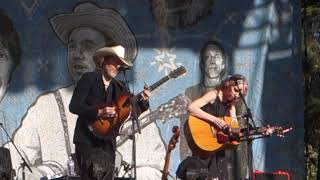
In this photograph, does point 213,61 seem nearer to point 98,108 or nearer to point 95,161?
point 98,108

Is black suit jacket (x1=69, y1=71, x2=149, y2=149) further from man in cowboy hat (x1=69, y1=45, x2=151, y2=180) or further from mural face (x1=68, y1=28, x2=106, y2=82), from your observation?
mural face (x1=68, y1=28, x2=106, y2=82)

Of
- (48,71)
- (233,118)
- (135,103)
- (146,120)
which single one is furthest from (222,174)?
(48,71)

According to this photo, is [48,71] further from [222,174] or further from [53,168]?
[222,174]

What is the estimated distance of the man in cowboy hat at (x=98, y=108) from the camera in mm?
7047

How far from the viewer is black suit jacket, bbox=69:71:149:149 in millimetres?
7059

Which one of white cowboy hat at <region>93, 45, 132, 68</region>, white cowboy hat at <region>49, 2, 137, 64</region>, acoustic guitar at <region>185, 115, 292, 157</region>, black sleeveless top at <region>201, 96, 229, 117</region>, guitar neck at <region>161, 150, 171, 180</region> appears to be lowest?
guitar neck at <region>161, 150, 171, 180</region>

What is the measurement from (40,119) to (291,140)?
122 inches

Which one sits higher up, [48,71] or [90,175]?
[48,71]

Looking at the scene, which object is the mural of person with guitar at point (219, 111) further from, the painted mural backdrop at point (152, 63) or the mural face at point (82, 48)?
the mural face at point (82, 48)

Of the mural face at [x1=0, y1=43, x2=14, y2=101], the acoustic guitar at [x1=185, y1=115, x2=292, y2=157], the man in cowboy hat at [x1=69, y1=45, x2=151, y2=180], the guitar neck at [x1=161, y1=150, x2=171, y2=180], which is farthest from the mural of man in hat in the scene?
the man in cowboy hat at [x1=69, y1=45, x2=151, y2=180]

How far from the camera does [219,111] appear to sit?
8.24m

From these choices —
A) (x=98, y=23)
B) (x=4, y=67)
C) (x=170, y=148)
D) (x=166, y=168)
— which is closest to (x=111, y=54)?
(x=170, y=148)

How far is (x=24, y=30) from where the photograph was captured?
10242mm

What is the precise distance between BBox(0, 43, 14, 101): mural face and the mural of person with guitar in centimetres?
294
